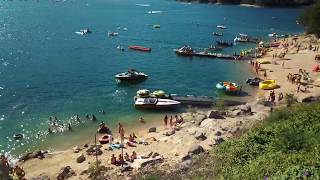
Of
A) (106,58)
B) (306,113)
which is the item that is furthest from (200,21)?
(306,113)

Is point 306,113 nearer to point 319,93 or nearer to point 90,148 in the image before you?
point 90,148

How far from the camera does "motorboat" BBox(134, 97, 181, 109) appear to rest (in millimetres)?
56062

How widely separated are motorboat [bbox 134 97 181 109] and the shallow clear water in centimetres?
106

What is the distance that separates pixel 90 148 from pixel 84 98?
64.2ft

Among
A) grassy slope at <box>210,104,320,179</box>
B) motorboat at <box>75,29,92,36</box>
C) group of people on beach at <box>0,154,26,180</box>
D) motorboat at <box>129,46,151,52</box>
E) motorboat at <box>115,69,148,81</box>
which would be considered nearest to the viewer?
grassy slope at <box>210,104,320,179</box>

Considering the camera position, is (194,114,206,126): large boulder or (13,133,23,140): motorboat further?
(194,114,206,126): large boulder

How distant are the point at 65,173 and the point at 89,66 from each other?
1843 inches

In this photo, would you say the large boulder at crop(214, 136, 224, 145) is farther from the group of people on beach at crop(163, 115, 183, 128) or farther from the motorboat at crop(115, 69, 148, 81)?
the motorboat at crop(115, 69, 148, 81)

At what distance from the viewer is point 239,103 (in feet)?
190

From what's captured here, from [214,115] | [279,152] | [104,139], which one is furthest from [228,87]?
[279,152]

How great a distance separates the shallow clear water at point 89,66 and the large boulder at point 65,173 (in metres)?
9.01

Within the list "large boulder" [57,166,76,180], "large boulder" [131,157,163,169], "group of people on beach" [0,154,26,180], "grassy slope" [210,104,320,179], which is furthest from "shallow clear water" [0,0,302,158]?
"grassy slope" [210,104,320,179]

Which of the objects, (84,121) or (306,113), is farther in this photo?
(84,121)

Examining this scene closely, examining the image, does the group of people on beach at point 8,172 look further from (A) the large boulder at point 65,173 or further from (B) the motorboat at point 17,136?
(B) the motorboat at point 17,136
